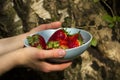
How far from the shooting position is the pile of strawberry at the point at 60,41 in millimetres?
1374

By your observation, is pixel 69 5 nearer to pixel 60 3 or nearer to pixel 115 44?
pixel 60 3

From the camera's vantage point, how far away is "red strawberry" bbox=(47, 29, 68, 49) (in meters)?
1.37

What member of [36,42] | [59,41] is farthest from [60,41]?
[36,42]

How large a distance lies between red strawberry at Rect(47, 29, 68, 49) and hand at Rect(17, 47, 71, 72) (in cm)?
7

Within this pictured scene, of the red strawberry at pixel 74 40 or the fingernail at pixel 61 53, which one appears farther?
the red strawberry at pixel 74 40

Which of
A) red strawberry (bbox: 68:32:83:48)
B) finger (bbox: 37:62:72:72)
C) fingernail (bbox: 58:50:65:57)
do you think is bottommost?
finger (bbox: 37:62:72:72)

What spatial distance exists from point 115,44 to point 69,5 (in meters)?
0.41

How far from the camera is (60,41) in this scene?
1.41 metres

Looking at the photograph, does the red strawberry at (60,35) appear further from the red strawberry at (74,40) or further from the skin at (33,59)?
the skin at (33,59)

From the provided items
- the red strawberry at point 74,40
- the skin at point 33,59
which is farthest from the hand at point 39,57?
the red strawberry at point 74,40

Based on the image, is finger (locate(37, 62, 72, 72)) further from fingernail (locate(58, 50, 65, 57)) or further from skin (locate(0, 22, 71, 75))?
fingernail (locate(58, 50, 65, 57))

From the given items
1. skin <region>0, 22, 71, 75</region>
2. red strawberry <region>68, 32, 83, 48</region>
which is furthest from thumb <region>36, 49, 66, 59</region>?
red strawberry <region>68, 32, 83, 48</region>

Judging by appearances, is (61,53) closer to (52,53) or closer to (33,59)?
(52,53)

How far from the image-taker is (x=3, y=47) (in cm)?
173
